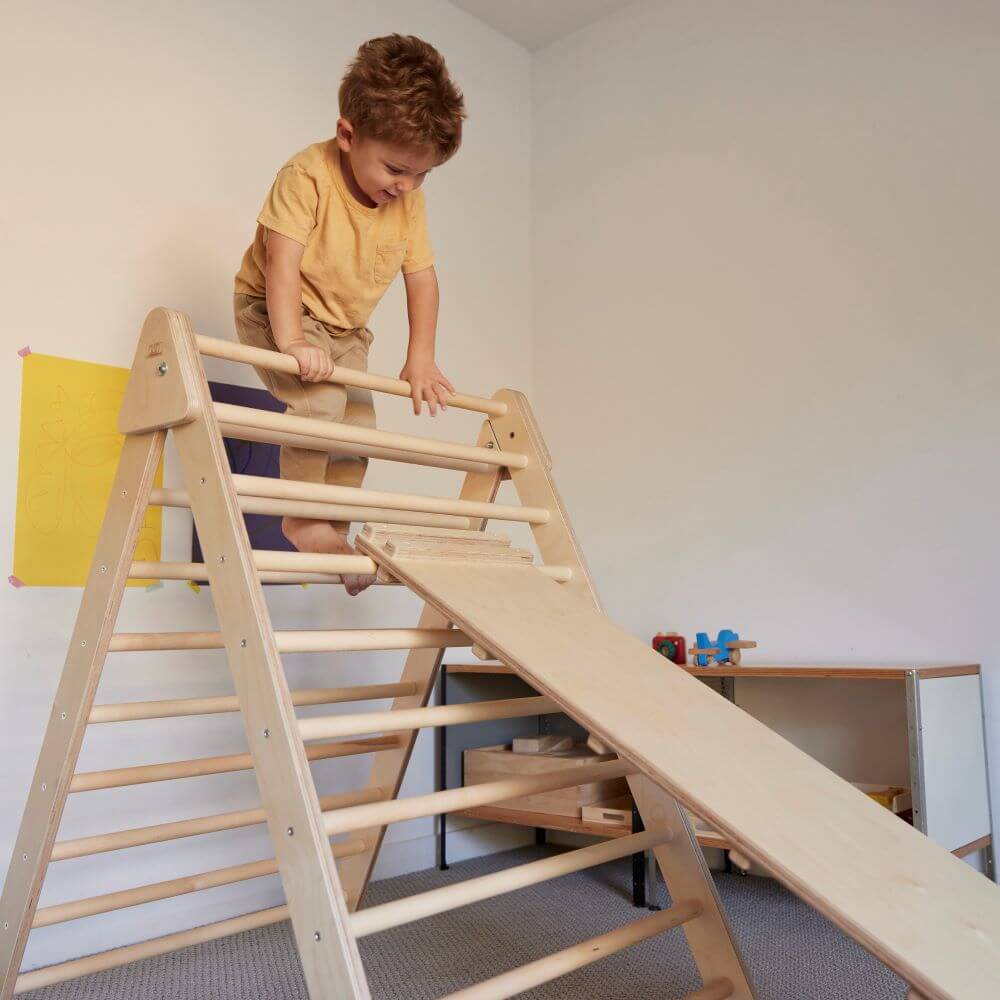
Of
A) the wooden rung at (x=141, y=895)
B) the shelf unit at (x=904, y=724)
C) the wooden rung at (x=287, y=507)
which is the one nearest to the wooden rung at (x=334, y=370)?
the wooden rung at (x=287, y=507)

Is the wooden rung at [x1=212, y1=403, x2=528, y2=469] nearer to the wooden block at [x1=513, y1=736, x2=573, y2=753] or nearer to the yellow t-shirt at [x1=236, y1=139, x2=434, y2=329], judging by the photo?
the yellow t-shirt at [x1=236, y1=139, x2=434, y2=329]

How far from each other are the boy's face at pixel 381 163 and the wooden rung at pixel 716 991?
4.62ft

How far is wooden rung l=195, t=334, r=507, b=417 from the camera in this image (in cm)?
152

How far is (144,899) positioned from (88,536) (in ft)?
2.99

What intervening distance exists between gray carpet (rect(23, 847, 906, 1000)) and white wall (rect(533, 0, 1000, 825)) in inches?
29.0

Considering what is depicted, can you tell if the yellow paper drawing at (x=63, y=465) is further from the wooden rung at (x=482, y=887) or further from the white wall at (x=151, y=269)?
the wooden rung at (x=482, y=887)

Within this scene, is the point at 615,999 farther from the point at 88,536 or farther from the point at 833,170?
the point at 833,170

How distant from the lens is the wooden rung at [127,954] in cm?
151

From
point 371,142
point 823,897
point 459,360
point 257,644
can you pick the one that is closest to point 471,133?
point 459,360

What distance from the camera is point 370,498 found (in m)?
1.58

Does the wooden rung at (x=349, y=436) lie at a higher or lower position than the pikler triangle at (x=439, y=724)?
higher

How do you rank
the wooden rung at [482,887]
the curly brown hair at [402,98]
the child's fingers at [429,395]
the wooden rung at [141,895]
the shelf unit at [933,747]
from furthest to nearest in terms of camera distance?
the shelf unit at [933,747], the child's fingers at [429,395], the curly brown hair at [402,98], the wooden rung at [141,895], the wooden rung at [482,887]

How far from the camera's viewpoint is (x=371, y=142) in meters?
1.77

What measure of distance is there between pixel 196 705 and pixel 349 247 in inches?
34.6
